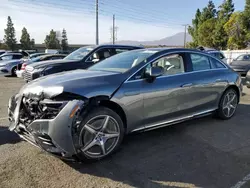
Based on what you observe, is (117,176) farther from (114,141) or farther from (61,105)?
(61,105)

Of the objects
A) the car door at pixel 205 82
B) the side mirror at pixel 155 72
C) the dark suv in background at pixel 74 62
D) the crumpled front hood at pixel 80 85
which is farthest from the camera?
the dark suv in background at pixel 74 62

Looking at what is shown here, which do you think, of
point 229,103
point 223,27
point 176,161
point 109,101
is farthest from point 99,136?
point 223,27

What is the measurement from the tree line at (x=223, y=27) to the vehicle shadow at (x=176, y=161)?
32.7m

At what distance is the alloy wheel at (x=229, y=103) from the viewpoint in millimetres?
5234

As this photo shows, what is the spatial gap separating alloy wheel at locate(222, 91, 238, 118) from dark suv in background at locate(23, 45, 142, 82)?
13.3ft

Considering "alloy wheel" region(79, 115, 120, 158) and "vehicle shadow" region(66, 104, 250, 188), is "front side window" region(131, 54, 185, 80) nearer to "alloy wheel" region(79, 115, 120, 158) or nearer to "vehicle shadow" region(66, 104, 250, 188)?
"alloy wheel" region(79, 115, 120, 158)

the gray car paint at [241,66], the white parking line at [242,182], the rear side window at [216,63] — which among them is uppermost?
the rear side window at [216,63]

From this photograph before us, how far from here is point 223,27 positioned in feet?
135

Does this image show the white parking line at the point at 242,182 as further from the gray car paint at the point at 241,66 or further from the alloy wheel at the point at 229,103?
the gray car paint at the point at 241,66

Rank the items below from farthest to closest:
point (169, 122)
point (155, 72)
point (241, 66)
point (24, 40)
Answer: point (24, 40), point (241, 66), point (169, 122), point (155, 72)

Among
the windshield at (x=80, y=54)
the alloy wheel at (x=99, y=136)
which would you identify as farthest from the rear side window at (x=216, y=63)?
the windshield at (x=80, y=54)

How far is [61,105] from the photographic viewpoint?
299cm

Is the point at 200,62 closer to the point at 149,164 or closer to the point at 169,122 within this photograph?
the point at 169,122

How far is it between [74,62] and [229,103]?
4.95 metres
